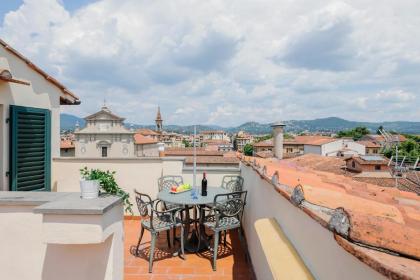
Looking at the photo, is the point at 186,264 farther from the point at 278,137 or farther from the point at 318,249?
the point at 278,137

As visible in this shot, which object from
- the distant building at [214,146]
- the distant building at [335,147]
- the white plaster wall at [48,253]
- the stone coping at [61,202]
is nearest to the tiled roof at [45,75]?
the stone coping at [61,202]

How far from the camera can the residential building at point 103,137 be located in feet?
99.8

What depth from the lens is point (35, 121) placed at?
4.20m

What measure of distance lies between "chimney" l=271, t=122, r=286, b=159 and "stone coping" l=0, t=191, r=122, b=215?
459cm

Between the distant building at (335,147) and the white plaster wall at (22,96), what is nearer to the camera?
the white plaster wall at (22,96)

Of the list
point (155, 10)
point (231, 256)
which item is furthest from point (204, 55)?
point (231, 256)

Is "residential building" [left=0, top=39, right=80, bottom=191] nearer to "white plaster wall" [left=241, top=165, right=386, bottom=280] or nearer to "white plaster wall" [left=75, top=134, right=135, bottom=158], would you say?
"white plaster wall" [left=241, top=165, right=386, bottom=280]

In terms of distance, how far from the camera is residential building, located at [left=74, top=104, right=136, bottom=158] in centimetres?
3041

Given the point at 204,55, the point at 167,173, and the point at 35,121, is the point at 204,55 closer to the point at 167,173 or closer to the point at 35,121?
the point at 167,173

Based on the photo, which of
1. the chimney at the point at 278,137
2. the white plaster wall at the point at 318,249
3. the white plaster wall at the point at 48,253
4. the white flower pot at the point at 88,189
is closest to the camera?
the white plaster wall at the point at 318,249

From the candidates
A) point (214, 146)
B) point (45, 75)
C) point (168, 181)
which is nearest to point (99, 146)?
point (168, 181)

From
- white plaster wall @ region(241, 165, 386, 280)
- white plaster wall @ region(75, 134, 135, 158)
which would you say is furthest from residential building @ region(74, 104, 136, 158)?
white plaster wall @ region(241, 165, 386, 280)

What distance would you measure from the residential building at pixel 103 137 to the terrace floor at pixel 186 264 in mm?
27790

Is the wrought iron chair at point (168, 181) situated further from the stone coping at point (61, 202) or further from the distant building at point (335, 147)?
the distant building at point (335, 147)
